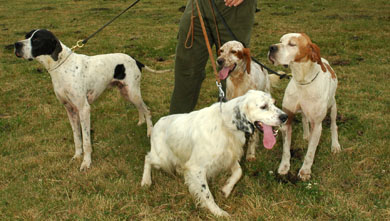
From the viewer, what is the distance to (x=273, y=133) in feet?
10.1

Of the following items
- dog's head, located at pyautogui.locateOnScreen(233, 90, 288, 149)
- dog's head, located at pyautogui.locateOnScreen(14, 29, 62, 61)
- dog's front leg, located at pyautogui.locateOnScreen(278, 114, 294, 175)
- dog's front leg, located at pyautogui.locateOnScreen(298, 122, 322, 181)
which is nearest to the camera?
dog's head, located at pyautogui.locateOnScreen(233, 90, 288, 149)

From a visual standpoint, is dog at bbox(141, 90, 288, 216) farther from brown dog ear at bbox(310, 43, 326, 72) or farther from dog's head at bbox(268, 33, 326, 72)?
brown dog ear at bbox(310, 43, 326, 72)

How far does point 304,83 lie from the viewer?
367 cm

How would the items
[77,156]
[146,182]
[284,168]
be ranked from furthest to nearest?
[77,156], [284,168], [146,182]

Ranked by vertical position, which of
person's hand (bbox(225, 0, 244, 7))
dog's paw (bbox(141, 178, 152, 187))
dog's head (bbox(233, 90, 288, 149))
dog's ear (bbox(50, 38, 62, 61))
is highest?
person's hand (bbox(225, 0, 244, 7))

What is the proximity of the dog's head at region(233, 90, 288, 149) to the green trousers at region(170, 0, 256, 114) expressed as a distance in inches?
66.6

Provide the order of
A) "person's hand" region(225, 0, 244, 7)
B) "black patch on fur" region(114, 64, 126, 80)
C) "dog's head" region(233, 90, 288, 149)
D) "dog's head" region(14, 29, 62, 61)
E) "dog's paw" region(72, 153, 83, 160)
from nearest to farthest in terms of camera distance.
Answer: "dog's head" region(233, 90, 288, 149) < "person's hand" region(225, 0, 244, 7) < "dog's head" region(14, 29, 62, 61) < "dog's paw" region(72, 153, 83, 160) < "black patch on fur" region(114, 64, 126, 80)

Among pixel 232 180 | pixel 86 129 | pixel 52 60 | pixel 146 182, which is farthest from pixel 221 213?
pixel 52 60

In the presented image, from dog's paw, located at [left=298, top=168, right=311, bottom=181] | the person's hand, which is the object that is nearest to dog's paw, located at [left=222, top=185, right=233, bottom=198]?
dog's paw, located at [left=298, top=168, right=311, bottom=181]

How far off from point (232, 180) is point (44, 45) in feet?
9.23

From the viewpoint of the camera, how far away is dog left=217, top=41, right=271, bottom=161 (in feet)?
14.4

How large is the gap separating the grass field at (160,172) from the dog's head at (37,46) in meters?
1.39

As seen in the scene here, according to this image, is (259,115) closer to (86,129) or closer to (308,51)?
(308,51)

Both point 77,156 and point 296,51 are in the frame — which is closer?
point 296,51
